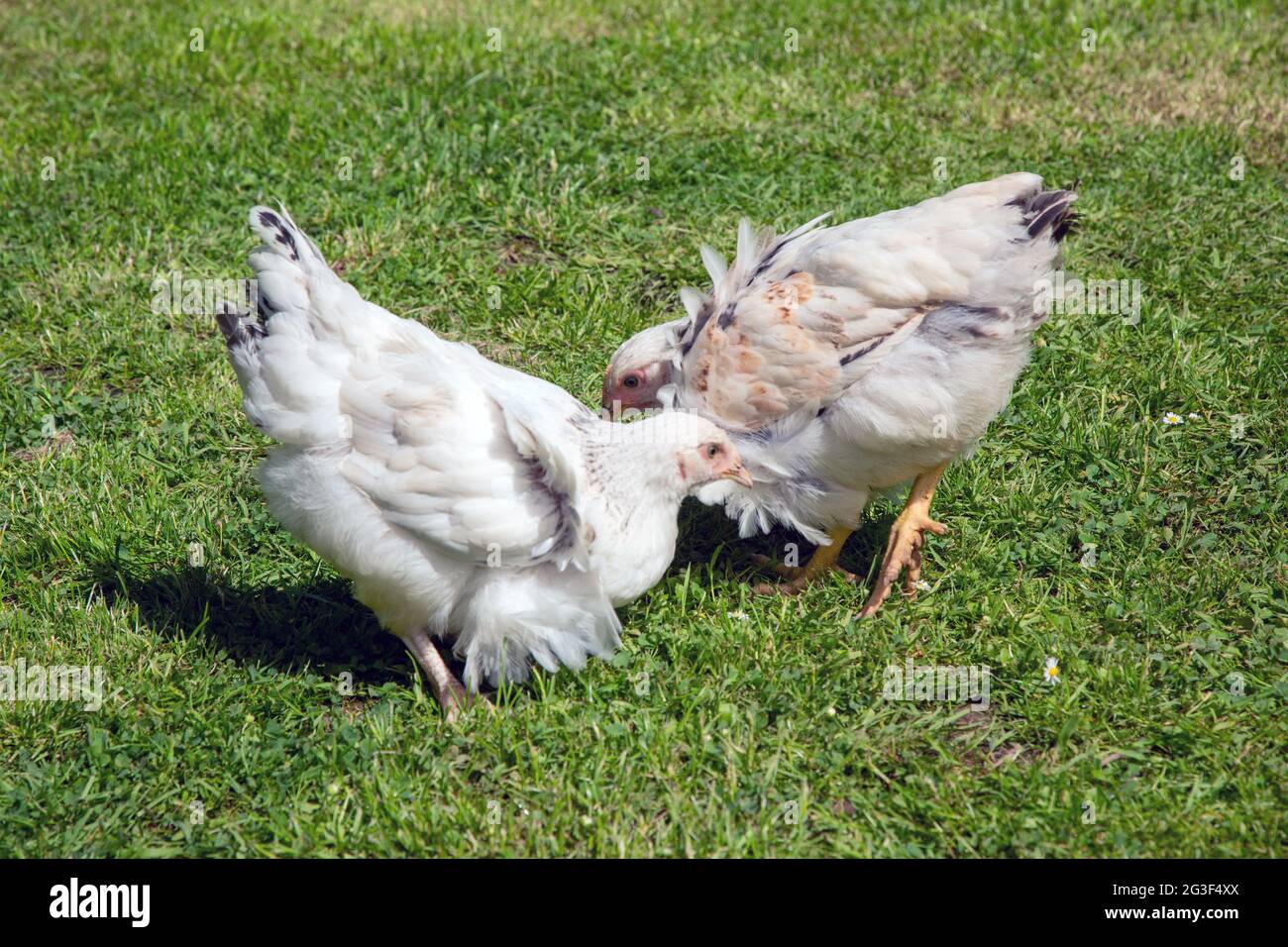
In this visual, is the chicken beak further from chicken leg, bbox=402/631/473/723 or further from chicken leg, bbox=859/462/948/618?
chicken leg, bbox=402/631/473/723

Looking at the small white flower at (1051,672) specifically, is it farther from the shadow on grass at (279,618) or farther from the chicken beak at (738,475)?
the chicken beak at (738,475)

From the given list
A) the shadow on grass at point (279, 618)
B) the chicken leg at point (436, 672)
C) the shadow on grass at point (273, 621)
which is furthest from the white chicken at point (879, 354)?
the shadow on grass at point (273, 621)

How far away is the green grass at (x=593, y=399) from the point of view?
3615mm

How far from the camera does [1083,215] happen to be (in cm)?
639

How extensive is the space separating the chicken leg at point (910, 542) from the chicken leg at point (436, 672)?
1.52m

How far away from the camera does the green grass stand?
3615mm

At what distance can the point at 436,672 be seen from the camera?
13.3ft

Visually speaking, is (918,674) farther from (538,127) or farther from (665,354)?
(538,127)

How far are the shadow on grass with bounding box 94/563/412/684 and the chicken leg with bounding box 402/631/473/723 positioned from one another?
0.16 m

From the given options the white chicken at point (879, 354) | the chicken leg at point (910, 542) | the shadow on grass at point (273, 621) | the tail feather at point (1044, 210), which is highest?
the tail feather at point (1044, 210)

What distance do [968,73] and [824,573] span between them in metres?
4.46

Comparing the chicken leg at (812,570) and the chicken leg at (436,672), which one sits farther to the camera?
the chicken leg at (812,570)

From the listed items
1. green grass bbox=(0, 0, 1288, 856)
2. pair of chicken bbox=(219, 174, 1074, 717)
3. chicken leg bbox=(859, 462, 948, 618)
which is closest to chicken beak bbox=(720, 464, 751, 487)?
pair of chicken bbox=(219, 174, 1074, 717)

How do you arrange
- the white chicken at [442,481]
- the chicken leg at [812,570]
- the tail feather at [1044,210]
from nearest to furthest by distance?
1. the white chicken at [442,481]
2. the tail feather at [1044,210]
3. the chicken leg at [812,570]
